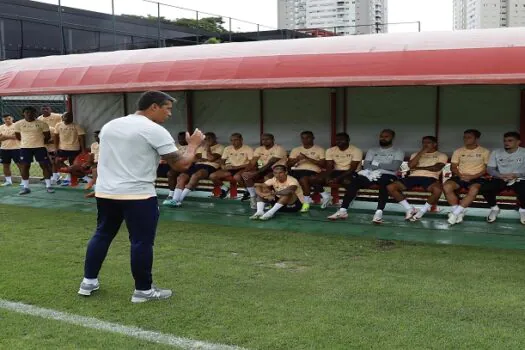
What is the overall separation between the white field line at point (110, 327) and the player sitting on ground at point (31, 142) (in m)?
6.37

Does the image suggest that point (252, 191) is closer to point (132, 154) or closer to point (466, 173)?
point (466, 173)

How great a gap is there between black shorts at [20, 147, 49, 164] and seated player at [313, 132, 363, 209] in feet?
16.8

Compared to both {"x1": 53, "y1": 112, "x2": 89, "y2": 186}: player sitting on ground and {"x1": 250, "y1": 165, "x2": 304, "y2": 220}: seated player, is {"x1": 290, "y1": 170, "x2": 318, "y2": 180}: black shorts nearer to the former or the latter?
{"x1": 250, "y1": 165, "x2": 304, "y2": 220}: seated player

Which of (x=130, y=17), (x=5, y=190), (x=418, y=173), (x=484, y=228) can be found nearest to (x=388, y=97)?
(x=418, y=173)

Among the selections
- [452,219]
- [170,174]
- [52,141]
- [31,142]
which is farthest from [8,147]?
[452,219]

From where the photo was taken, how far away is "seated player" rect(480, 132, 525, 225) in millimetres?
6914

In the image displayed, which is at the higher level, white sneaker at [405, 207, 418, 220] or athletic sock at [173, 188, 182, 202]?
athletic sock at [173, 188, 182, 202]

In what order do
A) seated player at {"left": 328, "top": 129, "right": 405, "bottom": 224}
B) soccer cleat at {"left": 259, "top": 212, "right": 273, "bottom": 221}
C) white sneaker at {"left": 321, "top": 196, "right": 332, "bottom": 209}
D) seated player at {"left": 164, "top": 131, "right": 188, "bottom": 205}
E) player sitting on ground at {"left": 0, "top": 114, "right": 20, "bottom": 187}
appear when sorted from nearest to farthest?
seated player at {"left": 328, "top": 129, "right": 405, "bottom": 224}
soccer cleat at {"left": 259, "top": 212, "right": 273, "bottom": 221}
white sneaker at {"left": 321, "top": 196, "right": 332, "bottom": 209}
seated player at {"left": 164, "top": 131, "right": 188, "bottom": 205}
player sitting on ground at {"left": 0, "top": 114, "right": 20, "bottom": 187}

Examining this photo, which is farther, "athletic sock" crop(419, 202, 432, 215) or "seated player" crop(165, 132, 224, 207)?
"seated player" crop(165, 132, 224, 207)

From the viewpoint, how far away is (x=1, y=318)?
3.93 metres

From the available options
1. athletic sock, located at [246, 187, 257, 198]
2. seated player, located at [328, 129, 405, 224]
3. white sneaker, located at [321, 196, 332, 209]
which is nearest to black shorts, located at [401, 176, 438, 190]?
seated player, located at [328, 129, 405, 224]

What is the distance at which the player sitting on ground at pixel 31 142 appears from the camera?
1014cm

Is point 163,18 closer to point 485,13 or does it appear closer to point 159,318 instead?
point 159,318

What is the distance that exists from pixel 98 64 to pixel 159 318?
639 centimetres
